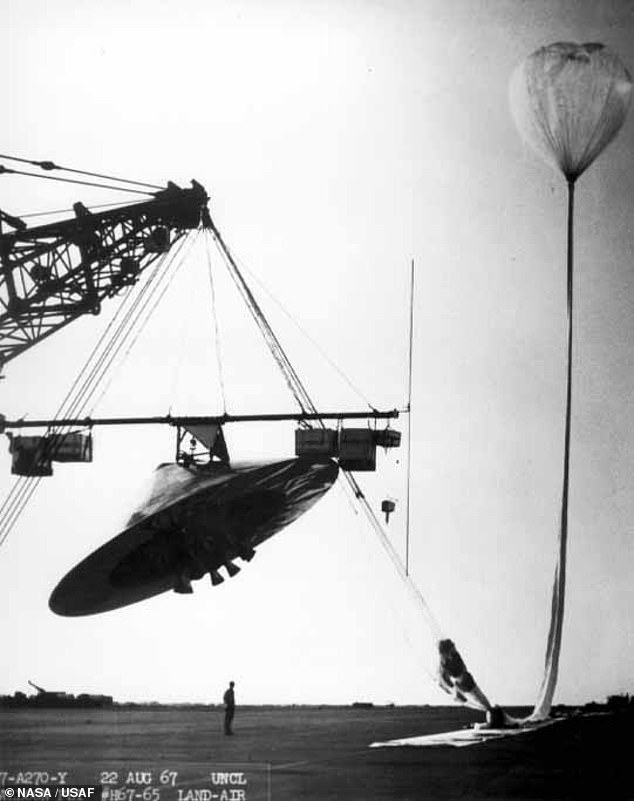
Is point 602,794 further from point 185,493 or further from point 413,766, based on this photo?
point 185,493

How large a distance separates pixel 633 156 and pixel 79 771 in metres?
18.9

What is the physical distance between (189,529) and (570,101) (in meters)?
14.1

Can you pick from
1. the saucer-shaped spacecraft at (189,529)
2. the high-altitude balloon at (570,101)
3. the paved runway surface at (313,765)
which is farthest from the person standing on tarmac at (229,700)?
the high-altitude balloon at (570,101)

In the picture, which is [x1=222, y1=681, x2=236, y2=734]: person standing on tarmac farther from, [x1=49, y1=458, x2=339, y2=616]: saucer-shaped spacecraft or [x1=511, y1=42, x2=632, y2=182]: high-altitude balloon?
[x1=511, y1=42, x2=632, y2=182]: high-altitude balloon

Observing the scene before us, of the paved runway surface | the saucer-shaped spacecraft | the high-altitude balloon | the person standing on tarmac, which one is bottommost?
the paved runway surface

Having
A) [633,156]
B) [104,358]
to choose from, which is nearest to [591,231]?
[633,156]

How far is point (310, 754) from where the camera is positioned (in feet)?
104

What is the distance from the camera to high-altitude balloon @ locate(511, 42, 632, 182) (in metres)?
31.4

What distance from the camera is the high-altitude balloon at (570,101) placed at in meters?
31.4

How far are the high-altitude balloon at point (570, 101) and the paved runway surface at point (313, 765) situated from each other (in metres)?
14.1

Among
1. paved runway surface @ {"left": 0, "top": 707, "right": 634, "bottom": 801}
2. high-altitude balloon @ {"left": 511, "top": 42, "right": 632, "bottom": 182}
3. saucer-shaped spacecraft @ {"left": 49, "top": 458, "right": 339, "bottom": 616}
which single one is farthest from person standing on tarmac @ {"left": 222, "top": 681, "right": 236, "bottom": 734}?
high-altitude balloon @ {"left": 511, "top": 42, "right": 632, "bottom": 182}

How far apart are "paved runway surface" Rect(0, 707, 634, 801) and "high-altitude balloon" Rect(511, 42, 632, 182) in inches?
555

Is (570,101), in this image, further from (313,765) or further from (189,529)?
(313,765)

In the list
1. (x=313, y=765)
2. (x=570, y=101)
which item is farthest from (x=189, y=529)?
(x=570, y=101)
